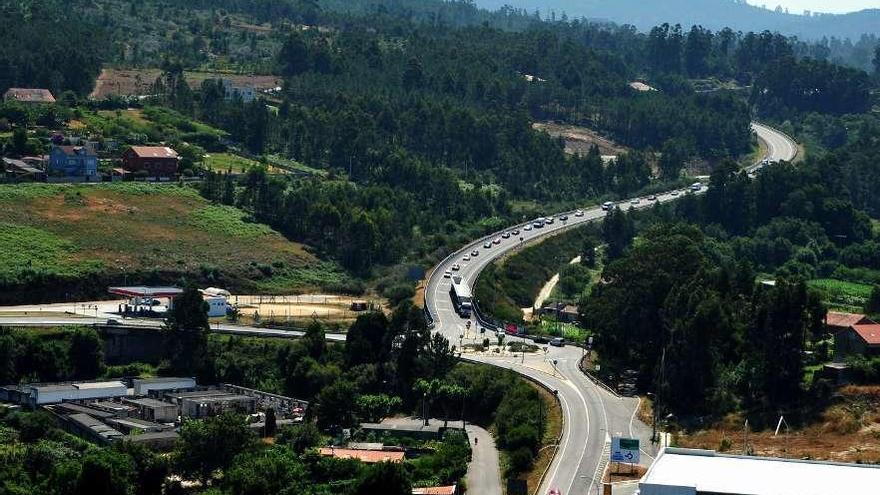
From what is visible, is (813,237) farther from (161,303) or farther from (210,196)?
(161,303)

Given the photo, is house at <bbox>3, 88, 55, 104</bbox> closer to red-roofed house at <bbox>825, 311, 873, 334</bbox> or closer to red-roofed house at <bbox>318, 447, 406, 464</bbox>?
red-roofed house at <bbox>318, 447, 406, 464</bbox>

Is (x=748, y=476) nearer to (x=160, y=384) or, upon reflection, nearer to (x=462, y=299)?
(x=160, y=384)

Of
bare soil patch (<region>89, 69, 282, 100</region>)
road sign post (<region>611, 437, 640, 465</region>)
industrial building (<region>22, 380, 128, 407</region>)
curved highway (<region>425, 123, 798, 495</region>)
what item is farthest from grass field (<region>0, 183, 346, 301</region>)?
road sign post (<region>611, 437, 640, 465</region>)

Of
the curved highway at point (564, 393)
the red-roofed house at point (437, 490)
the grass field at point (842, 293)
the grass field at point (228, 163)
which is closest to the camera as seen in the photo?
the red-roofed house at point (437, 490)

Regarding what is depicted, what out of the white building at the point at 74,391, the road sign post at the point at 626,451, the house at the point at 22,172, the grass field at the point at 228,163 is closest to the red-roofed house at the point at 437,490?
the road sign post at the point at 626,451

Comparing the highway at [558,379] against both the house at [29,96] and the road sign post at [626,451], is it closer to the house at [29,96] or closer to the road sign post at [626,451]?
the road sign post at [626,451]

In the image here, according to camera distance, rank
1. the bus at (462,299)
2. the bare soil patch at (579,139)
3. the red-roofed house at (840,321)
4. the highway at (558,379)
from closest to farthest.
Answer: the highway at (558,379), the red-roofed house at (840,321), the bus at (462,299), the bare soil patch at (579,139)

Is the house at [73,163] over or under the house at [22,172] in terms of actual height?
over
